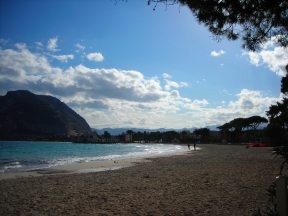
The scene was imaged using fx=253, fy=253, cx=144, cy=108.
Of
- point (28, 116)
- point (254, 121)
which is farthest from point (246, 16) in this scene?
point (28, 116)

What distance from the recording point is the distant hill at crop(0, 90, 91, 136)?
145625 mm

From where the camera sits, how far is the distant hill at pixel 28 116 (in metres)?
146

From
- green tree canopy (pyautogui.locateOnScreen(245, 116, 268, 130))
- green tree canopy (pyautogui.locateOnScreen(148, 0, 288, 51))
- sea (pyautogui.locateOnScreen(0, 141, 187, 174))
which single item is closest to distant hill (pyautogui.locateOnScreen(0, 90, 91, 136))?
sea (pyautogui.locateOnScreen(0, 141, 187, 174))

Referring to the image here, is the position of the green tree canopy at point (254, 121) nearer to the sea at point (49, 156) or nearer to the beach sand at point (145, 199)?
the sea at point (49, 156)

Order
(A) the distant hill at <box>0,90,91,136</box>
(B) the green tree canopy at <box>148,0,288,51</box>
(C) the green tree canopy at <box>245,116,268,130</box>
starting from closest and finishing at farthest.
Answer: (B) the green tree canopy at <box>148,0,288,51</box> → (C) the green tree canopy at <box>245,116,268,130</box> → (A) the distant hill at <box>0,90,91,136</box>

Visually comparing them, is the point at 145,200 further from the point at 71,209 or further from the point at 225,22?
the point at 225,22

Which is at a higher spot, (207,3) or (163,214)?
(207,3)

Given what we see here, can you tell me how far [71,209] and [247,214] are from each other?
3858 mm

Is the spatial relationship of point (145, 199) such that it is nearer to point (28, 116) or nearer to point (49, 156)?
point (49, 156)

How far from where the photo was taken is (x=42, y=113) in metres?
162

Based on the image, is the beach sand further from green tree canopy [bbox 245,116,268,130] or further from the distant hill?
the distant hill

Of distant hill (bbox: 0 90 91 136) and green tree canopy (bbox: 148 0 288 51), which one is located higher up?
distant hill (bbox: 0 90 91 136)

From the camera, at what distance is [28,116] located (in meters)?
152

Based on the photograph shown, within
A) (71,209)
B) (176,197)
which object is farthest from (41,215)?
(176,197)
